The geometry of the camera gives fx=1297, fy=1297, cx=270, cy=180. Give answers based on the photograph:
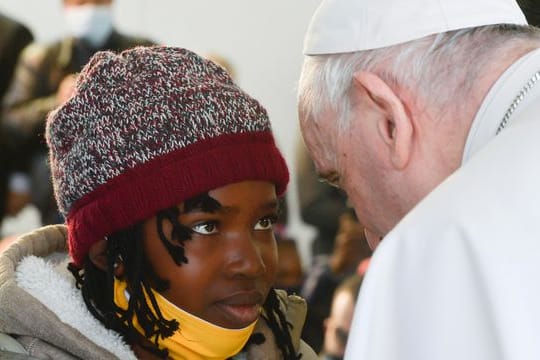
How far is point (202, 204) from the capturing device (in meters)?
2.87

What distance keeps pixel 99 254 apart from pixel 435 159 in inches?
38.0

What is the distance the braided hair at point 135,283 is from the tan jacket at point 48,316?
30 millimetres

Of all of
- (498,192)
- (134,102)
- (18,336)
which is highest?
(498,192)

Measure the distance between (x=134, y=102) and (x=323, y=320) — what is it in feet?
11.1

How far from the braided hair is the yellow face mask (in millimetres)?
18

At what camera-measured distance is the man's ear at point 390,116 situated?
2324mm

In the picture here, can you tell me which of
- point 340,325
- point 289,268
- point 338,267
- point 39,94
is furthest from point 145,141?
point 338,267

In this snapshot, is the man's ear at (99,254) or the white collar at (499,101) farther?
the man's ear at (99,254)

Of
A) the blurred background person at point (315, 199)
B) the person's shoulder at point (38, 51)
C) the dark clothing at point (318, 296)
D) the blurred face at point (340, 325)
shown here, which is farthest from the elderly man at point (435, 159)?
the blurred background person at point (315, 199)

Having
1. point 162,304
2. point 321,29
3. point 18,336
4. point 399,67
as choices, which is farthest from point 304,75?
point 18,336

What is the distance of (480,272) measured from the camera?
1.94 meters

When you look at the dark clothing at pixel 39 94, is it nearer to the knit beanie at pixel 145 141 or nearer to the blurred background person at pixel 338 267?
the blurred background person at pixel 338 267

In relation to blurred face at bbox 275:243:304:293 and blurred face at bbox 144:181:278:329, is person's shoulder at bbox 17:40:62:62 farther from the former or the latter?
blurred face at bbox 144:181:278:329

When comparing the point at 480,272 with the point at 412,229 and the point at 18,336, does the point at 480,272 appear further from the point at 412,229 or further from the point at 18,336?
the point at 18,336
